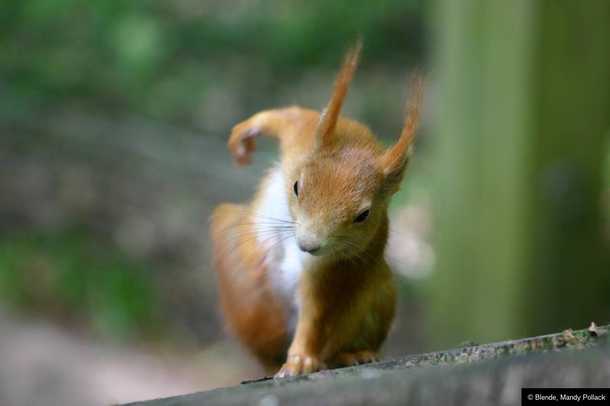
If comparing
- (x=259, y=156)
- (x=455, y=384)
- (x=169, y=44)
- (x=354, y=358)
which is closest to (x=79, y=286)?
(x=169, y=44)

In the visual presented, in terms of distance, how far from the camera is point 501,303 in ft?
10.2

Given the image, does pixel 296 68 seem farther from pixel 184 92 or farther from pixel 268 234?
pixel 268 234

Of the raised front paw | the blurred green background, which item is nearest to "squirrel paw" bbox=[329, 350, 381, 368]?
the raised front paw

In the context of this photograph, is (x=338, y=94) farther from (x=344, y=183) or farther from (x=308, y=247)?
(x=308, y=247)

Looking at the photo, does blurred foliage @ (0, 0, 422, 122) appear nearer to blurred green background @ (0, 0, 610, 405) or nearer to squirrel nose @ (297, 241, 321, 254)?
blurred green background @ (0, 0, 610, 405)

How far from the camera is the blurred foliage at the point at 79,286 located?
3959 millimetres

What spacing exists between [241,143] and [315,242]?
16.8 inches

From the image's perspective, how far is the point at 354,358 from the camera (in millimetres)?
1815

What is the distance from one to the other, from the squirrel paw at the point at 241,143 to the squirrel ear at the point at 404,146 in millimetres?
323

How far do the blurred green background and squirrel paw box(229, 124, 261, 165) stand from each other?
65 centimetres

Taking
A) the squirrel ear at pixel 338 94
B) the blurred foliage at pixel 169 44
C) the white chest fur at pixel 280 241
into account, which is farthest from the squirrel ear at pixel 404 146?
the blurred foliage at pixel 169 44

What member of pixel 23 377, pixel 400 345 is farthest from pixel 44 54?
pixel 400 345

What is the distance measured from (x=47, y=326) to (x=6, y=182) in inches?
44.0

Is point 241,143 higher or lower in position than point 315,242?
higher
